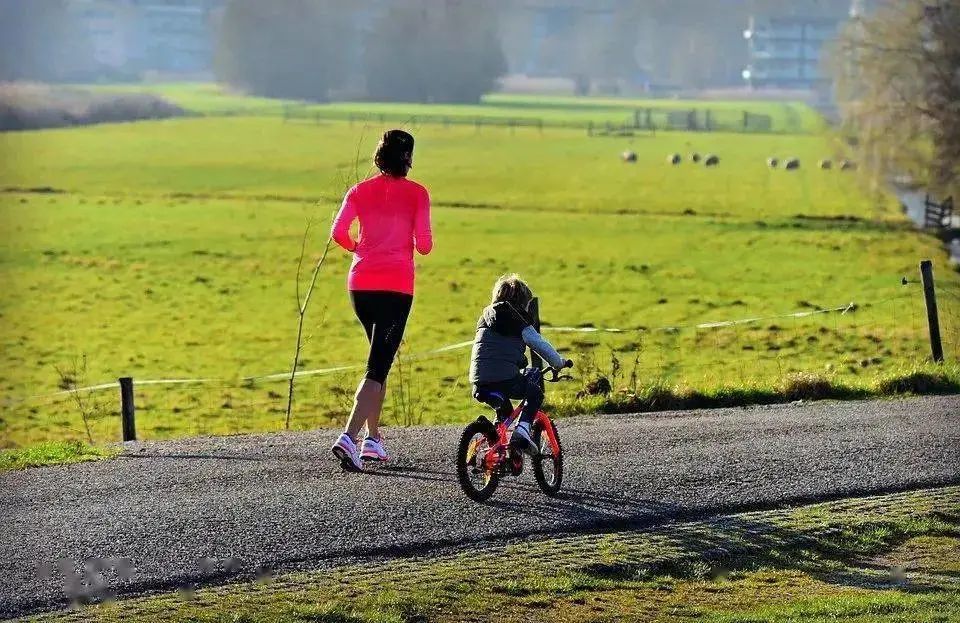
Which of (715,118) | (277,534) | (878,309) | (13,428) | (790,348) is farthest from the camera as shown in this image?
(715,118)

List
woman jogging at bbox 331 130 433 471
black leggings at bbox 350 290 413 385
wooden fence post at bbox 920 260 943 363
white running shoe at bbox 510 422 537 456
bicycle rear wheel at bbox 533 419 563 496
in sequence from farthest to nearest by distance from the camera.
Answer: wooden fence post at bbox 920 260 943 363 < black leggings at bbox 350 290 413 385 < woman jogging at bbox 331 130 433 471 < bicycle rear wheel at bbox 533 419 563 496 < white running shoe at bbox 510 422 537 456

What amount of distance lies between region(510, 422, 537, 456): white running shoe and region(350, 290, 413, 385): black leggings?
1.05 metres

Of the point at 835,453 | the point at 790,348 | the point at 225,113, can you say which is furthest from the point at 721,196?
the point at 225,113

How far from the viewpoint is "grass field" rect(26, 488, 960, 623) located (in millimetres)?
6648

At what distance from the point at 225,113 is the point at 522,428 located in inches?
6072

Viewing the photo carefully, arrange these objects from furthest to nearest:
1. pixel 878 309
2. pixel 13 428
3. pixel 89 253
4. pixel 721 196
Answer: pixel 721 196 < pixel 89 253 < pixel 878 309 < pixel 13 428

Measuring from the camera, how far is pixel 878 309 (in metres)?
33.5

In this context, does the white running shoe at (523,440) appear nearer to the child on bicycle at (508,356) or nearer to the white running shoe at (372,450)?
the child on bicycle at (508,356)

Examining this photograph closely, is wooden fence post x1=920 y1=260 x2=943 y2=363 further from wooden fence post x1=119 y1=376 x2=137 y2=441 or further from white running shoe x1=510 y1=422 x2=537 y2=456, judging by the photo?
wooden fence post x1=119 y1=376 x2=137 y2=441

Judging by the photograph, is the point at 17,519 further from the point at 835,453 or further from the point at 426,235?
the point at 835,453

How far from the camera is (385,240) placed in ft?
29.6

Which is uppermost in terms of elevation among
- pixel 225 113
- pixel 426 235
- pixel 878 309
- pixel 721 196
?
pixel 225 113

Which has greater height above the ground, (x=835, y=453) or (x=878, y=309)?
(x=878, y=309)

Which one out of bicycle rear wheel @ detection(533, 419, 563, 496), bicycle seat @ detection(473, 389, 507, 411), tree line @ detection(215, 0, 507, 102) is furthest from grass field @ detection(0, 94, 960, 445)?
tree line @ detection(215, 0, 507, 102)
